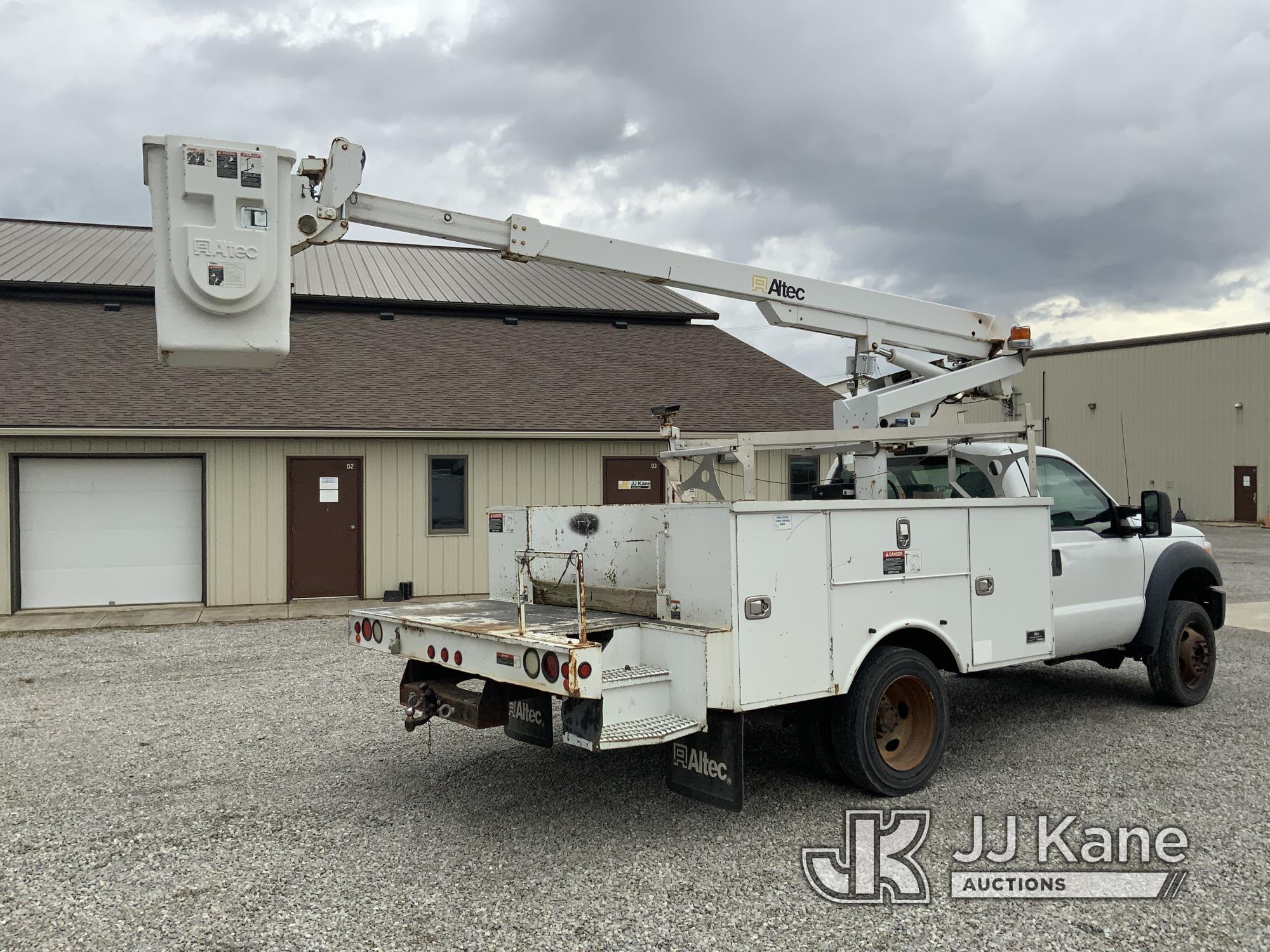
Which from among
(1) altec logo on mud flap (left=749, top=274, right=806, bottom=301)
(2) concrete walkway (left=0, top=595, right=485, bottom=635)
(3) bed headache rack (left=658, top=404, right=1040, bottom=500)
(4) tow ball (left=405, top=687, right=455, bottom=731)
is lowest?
(2) concrete walkway (left=0, top=595, right=485, bottom=635)

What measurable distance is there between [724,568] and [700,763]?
998 millimetres

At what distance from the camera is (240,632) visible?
12.1m

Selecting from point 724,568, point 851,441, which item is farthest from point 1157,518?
point 724,568

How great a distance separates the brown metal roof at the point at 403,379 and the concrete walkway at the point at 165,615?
260 cm

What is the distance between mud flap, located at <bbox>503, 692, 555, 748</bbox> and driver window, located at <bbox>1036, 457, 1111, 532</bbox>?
3.77 meters

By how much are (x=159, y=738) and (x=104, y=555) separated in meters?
8.30

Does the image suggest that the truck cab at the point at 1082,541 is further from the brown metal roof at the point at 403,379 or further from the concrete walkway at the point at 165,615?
the brown metal roof at the point at 403,379

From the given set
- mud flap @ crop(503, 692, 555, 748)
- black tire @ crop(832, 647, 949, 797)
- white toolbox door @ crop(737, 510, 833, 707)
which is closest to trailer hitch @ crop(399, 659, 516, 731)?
mud flap @ crop(503, 692, 555, 748)

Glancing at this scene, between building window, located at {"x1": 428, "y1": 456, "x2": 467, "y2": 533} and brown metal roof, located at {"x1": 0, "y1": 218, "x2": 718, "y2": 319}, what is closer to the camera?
building window, located at {"x1": 428, "y1": 456, "x2": 467, "y2": 533}

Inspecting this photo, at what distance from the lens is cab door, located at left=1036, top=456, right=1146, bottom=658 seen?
6645 mm

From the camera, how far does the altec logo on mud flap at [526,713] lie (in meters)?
5.74

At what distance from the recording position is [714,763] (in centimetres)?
477

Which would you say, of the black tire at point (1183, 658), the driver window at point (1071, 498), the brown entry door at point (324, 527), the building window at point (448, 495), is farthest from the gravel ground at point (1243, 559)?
the brown entry door at point (324, 527)

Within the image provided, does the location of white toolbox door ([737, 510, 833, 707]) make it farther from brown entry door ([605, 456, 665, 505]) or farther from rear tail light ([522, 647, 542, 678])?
brown entry door ([605, 456, 665, 505])
